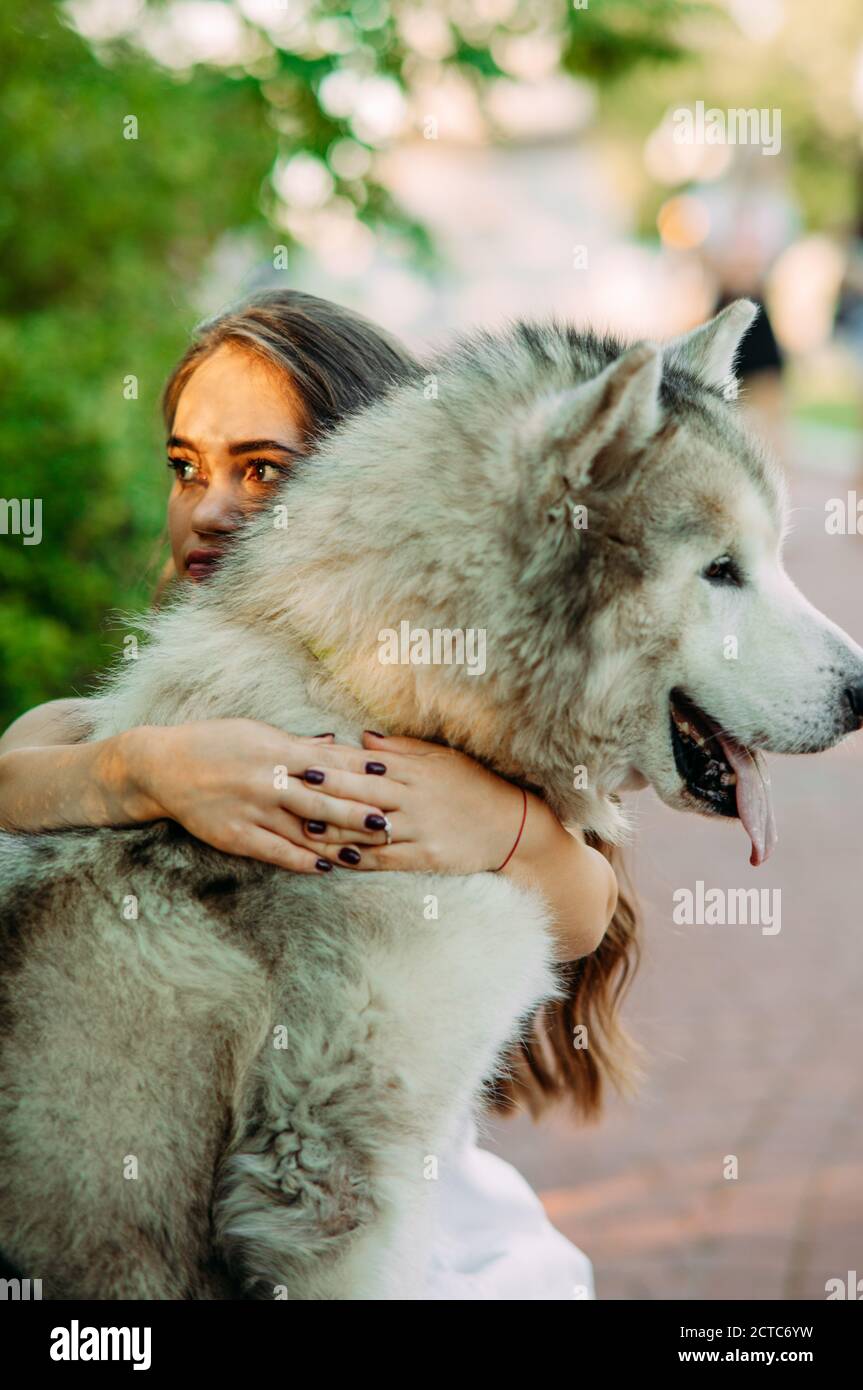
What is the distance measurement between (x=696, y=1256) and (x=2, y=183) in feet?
18.6

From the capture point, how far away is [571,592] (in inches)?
96.5

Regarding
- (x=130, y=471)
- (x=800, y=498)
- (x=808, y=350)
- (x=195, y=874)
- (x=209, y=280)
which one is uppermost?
(x=808, y=350)

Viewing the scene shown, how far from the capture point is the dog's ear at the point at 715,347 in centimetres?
286

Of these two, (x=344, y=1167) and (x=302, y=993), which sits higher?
(x=302, y=993)

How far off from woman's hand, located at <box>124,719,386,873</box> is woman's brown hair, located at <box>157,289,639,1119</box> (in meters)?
0.82

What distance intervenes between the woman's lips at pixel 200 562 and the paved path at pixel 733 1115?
1.19 meters

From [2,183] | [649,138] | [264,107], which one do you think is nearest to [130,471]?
[2,183]

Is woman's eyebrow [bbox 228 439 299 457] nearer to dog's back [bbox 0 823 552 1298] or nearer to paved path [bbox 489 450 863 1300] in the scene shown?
dog's back [bbox 0 823 552 1298]

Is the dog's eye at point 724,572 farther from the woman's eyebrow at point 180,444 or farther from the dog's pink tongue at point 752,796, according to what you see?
the woman's eyebrow at point 180,444

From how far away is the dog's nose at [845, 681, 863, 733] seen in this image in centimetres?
255

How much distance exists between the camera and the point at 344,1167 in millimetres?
2223
